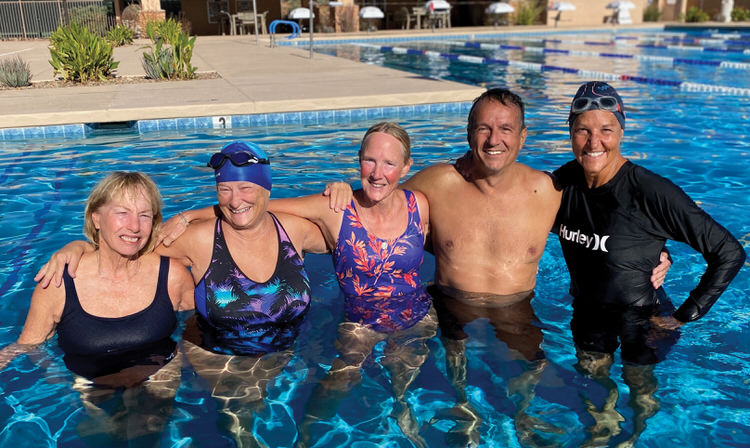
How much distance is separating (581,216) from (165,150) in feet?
20.9

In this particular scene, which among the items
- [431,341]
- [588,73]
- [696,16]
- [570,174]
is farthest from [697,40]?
[431,341]

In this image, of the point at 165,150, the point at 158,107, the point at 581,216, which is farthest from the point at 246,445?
the point at 158,107

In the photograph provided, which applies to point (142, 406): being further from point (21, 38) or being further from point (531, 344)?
point (21, 38)

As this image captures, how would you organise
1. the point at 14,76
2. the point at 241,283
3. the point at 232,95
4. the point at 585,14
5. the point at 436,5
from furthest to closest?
the point at 585,14, the point at 436,5, the point at 14,76, the point at 232,95, the point at 241,283

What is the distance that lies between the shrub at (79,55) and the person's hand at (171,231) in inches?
385

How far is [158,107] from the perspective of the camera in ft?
29.0

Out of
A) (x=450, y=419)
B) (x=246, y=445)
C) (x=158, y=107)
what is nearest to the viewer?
(x=246, y=445)

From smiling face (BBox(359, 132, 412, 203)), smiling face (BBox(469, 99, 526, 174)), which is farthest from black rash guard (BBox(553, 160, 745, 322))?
smiling face (BBox(359, 132, 412, 203))

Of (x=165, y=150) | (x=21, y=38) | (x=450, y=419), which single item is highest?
(x=21, y=38)

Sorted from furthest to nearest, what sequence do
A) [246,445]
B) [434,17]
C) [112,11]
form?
[434,17]
[112,11]
[246,445]

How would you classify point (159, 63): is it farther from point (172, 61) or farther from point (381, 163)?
point (381, 163)

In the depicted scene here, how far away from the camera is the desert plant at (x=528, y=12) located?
31047mm

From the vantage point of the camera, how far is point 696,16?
116 ft

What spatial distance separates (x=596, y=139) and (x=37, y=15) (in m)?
27.8
